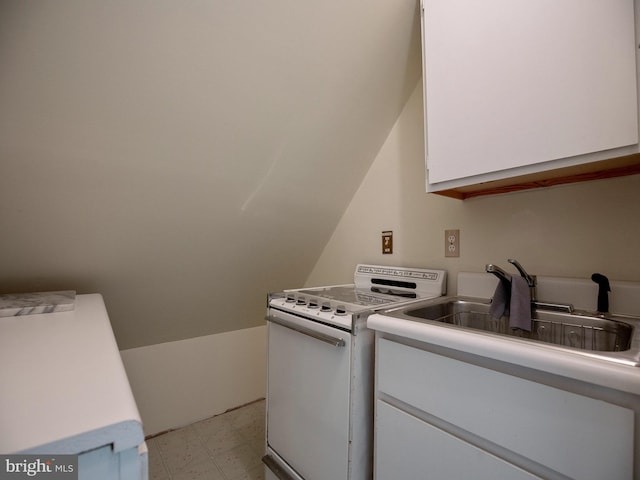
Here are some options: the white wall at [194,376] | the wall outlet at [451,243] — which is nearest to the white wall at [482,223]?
the wall outlet at [451,243]

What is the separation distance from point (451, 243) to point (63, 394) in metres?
1.54

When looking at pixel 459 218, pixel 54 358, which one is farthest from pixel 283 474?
pixel 459 218

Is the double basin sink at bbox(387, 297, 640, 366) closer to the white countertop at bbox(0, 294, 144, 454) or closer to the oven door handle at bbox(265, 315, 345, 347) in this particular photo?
the oven door handle at bbox(265, 315, 345, 347)

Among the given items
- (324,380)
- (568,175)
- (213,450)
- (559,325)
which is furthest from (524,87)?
(213,450)

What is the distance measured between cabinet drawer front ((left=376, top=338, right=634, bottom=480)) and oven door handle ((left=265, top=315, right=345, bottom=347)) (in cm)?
23

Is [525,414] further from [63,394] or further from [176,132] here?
[176,132]

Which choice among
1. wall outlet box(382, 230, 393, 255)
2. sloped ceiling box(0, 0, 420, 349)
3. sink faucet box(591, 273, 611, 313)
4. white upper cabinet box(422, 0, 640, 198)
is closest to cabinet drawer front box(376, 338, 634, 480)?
sink faucet box(591, 273, 611, 313)

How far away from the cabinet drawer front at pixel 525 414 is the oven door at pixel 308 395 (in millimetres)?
255

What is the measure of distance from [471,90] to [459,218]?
62 centimetres

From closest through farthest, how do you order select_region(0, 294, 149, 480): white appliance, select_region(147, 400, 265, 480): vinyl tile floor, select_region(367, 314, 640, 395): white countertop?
1. select_region(0, 294, 149, 480): white appliance
2. select_region(367, 314, 640, 395): white countertop
3. select_region(147, 400, 265, 480): vinyl tile floor

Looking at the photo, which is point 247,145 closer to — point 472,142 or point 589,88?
point 472,142

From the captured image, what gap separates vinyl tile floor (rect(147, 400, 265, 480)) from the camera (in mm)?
1605

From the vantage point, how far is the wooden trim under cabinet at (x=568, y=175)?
946 millimetres

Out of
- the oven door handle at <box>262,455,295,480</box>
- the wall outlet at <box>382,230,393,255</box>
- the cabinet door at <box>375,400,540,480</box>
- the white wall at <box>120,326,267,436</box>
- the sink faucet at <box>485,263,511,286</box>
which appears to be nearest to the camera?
the cabinet door at <box>375,400,540,480</box>
